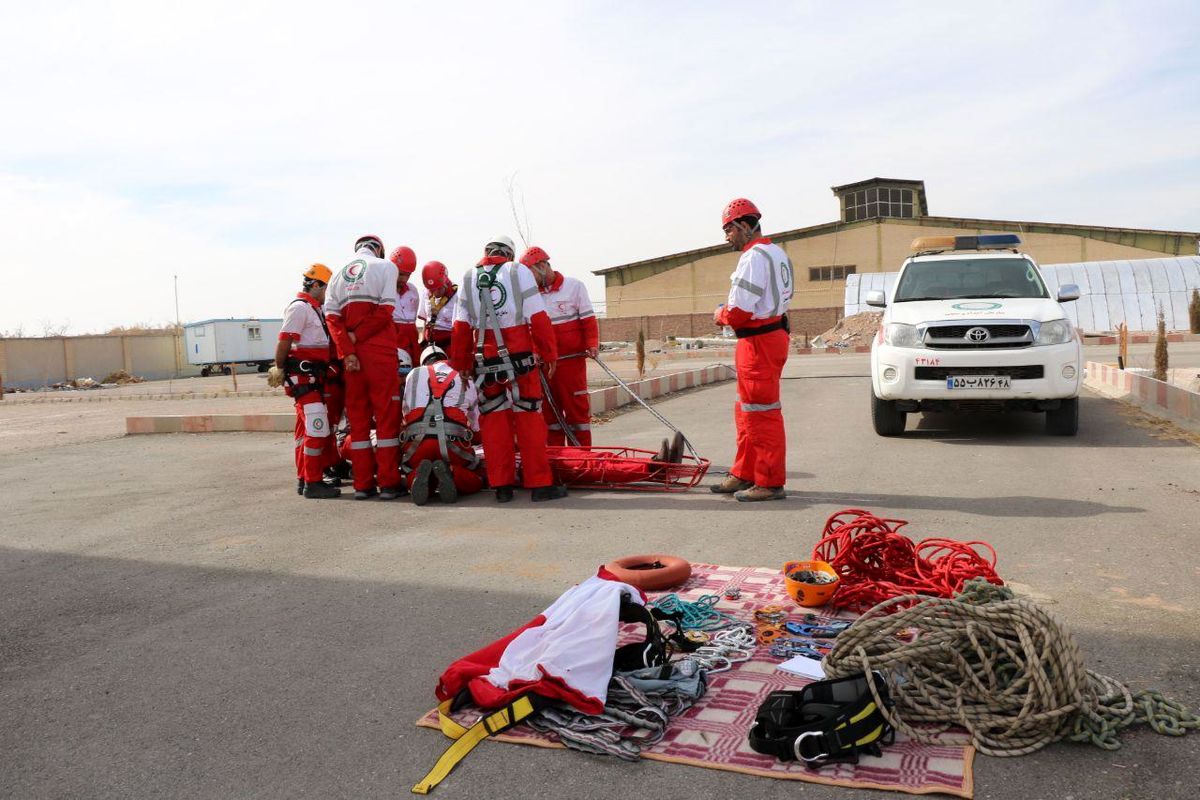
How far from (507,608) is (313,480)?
399 cm

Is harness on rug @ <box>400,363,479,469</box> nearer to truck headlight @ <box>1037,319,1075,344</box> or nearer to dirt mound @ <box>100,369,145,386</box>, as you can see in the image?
truck headlight @ <box>1037,319,1075,344</box>

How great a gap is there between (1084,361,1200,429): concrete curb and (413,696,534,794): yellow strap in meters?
9.44

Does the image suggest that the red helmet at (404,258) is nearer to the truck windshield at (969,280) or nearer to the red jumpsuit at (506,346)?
the red jumpsuit at (506,346)

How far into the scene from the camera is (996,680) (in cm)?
310

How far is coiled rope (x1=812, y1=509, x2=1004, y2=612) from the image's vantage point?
426cm

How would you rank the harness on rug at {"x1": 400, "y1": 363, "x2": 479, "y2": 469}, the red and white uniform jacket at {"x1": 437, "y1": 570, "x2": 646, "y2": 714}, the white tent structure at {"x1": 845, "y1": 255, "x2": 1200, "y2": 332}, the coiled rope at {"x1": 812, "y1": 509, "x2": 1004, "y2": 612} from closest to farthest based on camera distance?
the red and white uniform jacket at {"x1": 437, "y1": 570, "x2": 646, "y2": 714} < the coiled rope at {"x1": 812, "y1": 509, "x2": 1004, "y2": 612} < the harness on rug at {"x1": 400, "y1": 363, "x2": 479, "y2": 469} < the white tent structure at {"x1": 845, "y1": 255, "x2": 1200, "y2": 332}

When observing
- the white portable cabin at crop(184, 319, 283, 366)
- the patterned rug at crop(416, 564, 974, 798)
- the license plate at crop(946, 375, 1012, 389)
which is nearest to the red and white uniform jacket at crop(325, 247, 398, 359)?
the patterned rug at crop(416, 564, 974, 798)

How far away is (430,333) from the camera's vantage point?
29.6 ft

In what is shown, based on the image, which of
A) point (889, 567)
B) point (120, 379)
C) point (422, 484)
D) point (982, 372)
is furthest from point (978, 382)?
point (120, 379)

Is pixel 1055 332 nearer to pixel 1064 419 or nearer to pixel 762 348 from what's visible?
pixel 1064 419

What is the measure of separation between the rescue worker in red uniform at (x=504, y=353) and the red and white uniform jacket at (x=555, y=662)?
3.68 meters

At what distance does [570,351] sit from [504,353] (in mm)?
1821

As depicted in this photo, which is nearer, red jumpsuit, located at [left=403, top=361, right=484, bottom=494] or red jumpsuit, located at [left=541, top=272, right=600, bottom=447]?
red jumpsuit, located at [left=403, top=361, right=484, bottom=494]

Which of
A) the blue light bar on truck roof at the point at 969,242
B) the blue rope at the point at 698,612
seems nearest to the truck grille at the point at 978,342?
the blue light bar on truck roof at the point at 969,242
